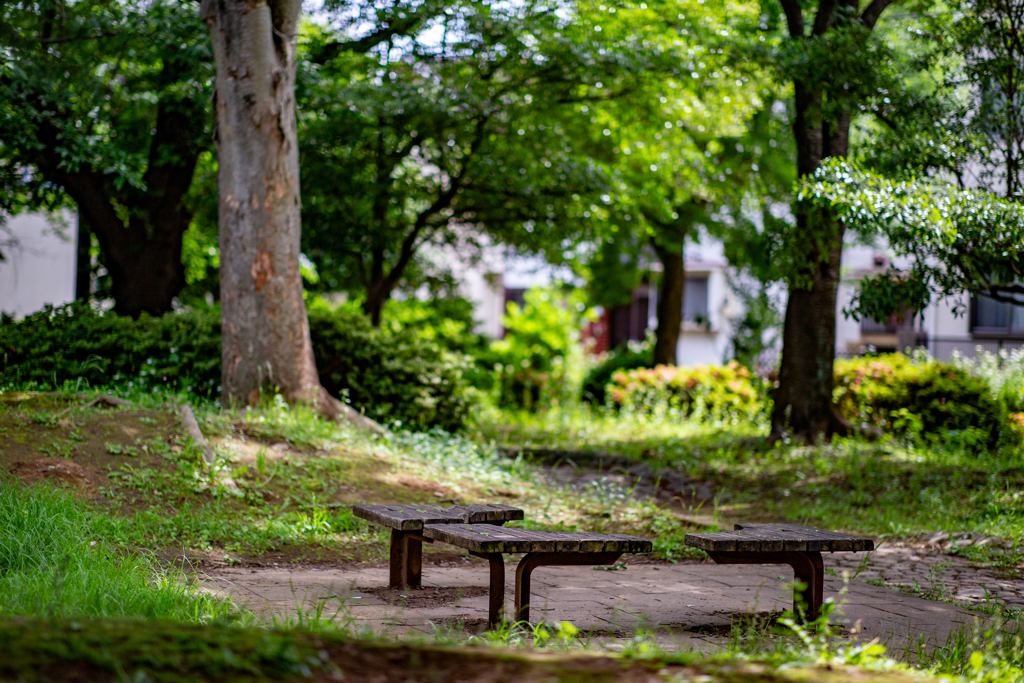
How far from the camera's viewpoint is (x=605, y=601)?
5.45 m

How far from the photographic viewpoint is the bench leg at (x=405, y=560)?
5.53m

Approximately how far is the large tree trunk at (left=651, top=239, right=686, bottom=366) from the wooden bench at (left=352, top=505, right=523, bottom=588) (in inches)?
590

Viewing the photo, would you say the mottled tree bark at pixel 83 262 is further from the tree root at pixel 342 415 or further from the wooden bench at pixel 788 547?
the wooden bench at pixel 788 547

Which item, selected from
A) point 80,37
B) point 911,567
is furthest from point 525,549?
point 80,37

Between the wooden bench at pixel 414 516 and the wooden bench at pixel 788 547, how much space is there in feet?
3.91

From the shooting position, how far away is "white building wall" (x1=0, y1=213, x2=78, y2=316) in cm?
1736

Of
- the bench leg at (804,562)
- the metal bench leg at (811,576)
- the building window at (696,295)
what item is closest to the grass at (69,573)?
the bench leg at (804,562)

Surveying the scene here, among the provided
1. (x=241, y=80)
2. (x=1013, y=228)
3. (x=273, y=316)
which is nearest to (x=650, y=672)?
(x=1013, y=228)

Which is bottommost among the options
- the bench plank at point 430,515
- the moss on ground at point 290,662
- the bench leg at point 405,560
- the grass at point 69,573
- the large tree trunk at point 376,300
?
the bench leg at point 405,560

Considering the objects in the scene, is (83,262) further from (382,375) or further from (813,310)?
(813,310)

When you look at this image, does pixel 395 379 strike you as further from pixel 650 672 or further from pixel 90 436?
pixel 650 672

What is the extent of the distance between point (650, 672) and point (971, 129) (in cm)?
817

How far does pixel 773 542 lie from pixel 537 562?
47.6 inches

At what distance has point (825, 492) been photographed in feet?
33.1
